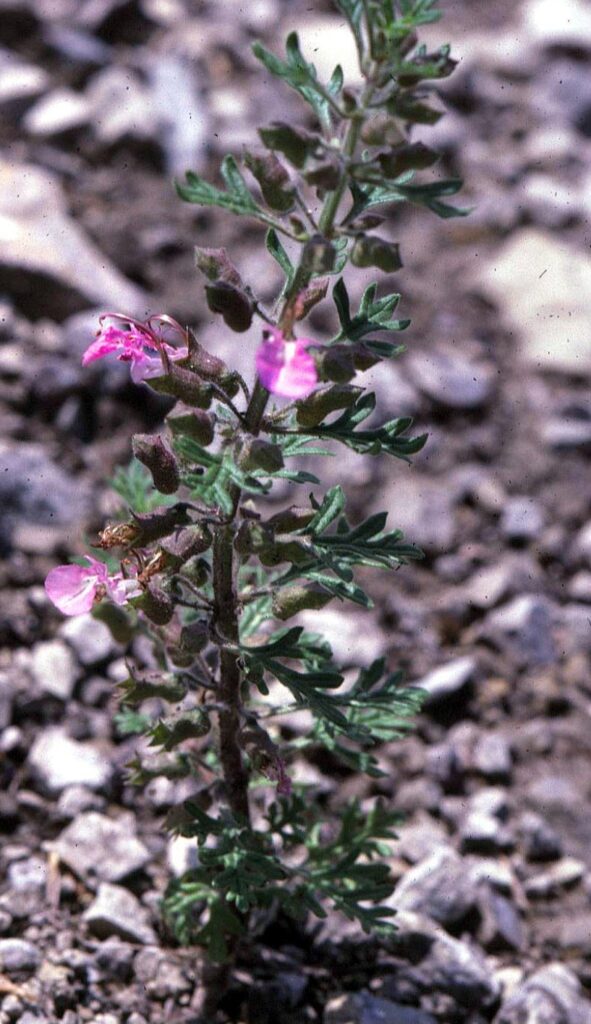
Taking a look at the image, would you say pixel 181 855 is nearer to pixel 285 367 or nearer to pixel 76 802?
pixel 76 802

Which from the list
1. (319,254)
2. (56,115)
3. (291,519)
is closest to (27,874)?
(291,519)

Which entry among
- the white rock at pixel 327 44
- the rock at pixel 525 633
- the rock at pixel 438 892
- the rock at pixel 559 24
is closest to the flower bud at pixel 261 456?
the rock at pixel 438 892

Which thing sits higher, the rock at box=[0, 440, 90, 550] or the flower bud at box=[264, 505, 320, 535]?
the flower bud at box=[264, 505, 320, 535]

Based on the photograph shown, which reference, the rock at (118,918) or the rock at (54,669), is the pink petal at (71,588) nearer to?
the rock at (118,918)

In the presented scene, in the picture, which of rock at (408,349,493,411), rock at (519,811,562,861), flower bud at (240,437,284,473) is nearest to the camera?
flower bud at (240,437,284,473)

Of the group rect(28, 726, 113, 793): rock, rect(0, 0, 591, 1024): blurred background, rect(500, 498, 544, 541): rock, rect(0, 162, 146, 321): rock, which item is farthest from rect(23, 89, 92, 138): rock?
rect(28, 726, 113, 793): rock

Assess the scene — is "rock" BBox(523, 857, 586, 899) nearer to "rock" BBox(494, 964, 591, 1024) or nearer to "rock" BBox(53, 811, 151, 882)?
"rock" BBox(494, 964, 591, 1024)

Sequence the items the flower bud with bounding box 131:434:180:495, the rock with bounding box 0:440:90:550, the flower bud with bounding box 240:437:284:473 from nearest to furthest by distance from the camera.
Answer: the flower bud with bounding box 240:437:284:473, the flower bud with bounding box 131:434:180:495, the rock with bounding box 0:440:90:550
